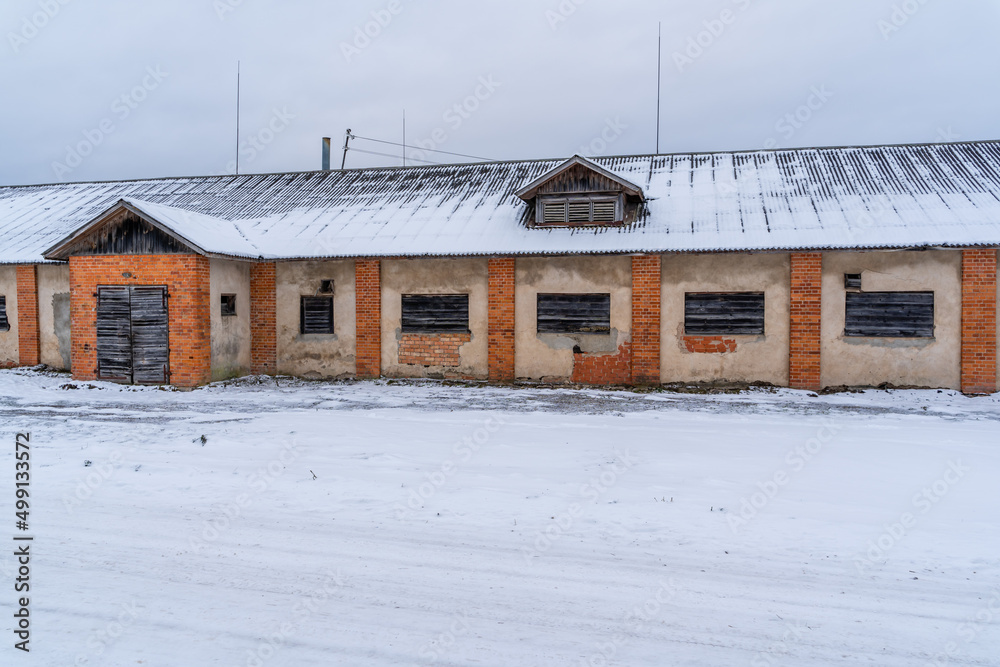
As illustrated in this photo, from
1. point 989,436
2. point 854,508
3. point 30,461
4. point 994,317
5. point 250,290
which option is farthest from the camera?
point 250,290

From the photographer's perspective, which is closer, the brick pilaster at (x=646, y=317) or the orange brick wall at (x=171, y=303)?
the orange brick wall at (x=171, y=303)

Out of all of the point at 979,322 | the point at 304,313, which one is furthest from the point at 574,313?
the point at 979,322

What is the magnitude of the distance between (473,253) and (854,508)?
9.64 m

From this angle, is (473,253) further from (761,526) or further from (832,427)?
(761,526)

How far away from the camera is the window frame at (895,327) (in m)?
12.6

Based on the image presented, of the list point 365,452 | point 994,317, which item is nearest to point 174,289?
point 365,452

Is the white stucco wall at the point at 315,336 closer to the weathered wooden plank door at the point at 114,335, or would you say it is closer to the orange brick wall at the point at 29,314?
the weathered wooden plank door at the point at 114,335

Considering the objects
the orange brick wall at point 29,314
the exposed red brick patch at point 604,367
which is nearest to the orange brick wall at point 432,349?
the exposed red brick patch at point 604,367

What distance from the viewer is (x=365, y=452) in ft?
25.2

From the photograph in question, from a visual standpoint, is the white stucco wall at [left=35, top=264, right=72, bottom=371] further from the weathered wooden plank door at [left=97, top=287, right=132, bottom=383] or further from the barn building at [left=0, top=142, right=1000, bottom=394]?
the weathered wooden plank door at [left=97, top=287, right=132, bottom=383]

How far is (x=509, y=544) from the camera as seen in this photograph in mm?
4883

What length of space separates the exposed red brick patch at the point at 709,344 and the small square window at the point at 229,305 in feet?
35.4

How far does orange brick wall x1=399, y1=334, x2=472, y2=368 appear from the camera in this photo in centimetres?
1466

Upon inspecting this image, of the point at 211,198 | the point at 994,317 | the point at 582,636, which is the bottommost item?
the point at 582,636
